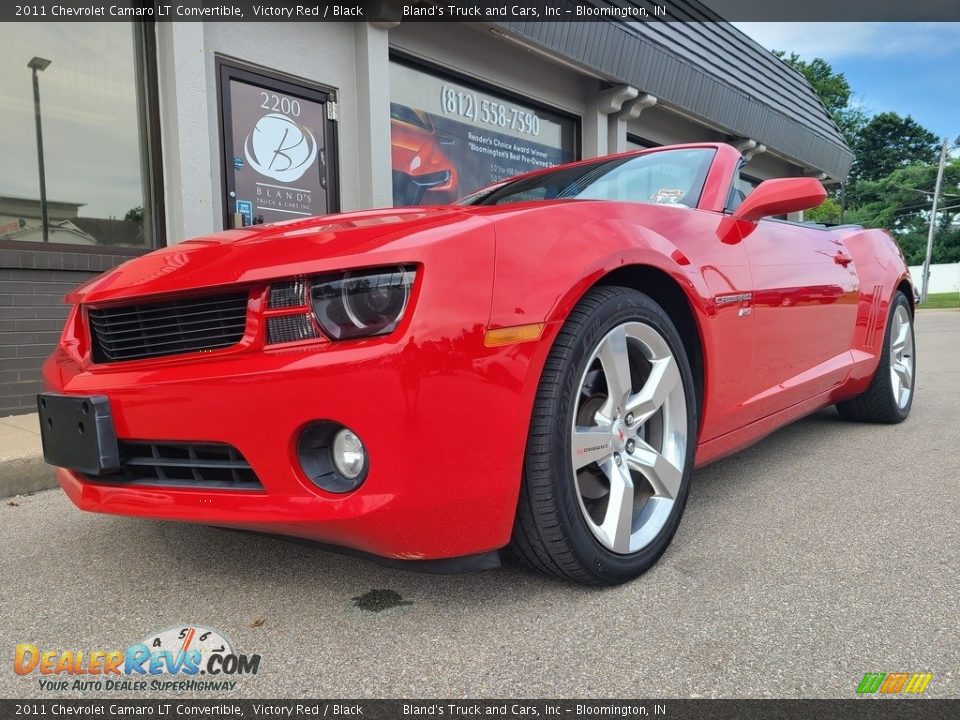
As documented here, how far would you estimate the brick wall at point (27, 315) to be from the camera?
13.2 ft

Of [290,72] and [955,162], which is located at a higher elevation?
[955,162]

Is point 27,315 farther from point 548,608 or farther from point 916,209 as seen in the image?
point 916,209

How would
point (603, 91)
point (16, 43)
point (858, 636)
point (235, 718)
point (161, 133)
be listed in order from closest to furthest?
point (235, 718)
point (858, 636)
point (16, 43)
point (161, 133)
point (603, 91)

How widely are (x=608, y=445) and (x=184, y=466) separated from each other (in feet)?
3.34

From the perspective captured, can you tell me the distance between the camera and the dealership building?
4332 millimetres

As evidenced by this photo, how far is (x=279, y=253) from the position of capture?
156cm

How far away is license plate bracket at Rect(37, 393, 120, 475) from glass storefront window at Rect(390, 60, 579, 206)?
4.82 metres

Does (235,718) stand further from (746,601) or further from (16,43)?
(16,43)

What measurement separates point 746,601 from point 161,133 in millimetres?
4685

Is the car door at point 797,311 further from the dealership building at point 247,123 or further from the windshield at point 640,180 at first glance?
the dealership building at point 247,123

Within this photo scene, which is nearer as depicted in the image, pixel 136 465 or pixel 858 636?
pixel 858 636

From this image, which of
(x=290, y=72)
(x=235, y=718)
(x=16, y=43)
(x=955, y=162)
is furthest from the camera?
(x=955, y=162)

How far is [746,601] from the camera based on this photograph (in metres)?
1.66

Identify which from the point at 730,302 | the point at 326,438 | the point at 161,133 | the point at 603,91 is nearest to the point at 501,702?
the point at 326,438
